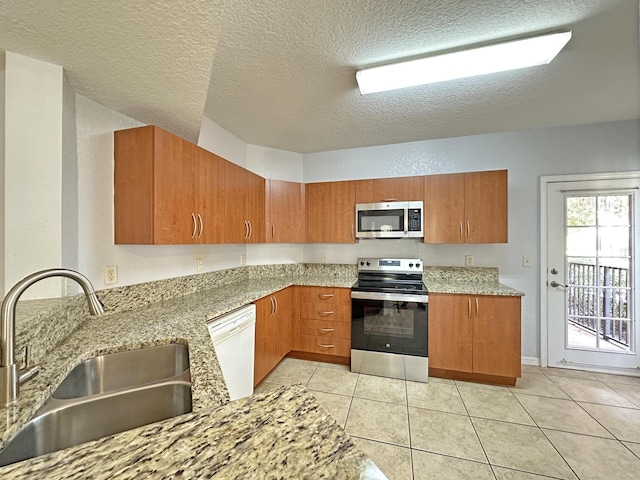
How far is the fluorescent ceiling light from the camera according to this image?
147 cm

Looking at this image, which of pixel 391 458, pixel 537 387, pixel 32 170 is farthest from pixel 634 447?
pixel 32 170

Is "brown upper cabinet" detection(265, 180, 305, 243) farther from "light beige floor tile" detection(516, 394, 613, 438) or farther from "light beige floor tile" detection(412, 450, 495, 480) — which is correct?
"light beige floor tile" detection(516, 394, 613, 438)

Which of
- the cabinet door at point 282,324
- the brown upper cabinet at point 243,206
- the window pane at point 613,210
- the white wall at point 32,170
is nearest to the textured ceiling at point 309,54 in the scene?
the white wall at point 32,170

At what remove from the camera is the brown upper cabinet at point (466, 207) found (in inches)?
102

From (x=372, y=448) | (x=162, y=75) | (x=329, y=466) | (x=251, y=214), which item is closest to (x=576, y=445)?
(x=372, y=448)

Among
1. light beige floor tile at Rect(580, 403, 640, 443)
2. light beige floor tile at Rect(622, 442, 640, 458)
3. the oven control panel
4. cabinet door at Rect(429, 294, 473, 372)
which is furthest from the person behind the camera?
the oven control panel

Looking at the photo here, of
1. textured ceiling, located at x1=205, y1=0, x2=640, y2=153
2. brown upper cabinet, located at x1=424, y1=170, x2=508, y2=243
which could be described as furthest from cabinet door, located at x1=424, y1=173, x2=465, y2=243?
textured ceiling, located at x1=205, y1=0, x2=640, y2=153

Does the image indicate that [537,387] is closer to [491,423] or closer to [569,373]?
[569,373]

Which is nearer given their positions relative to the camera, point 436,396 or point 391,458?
point 391,458

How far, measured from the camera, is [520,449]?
1.64m

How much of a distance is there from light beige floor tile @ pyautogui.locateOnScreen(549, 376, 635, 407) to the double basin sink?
308 cm

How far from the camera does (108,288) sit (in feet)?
5.41

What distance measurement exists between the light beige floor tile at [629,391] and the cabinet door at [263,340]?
3.08 m

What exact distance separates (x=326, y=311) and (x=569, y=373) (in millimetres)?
2521
